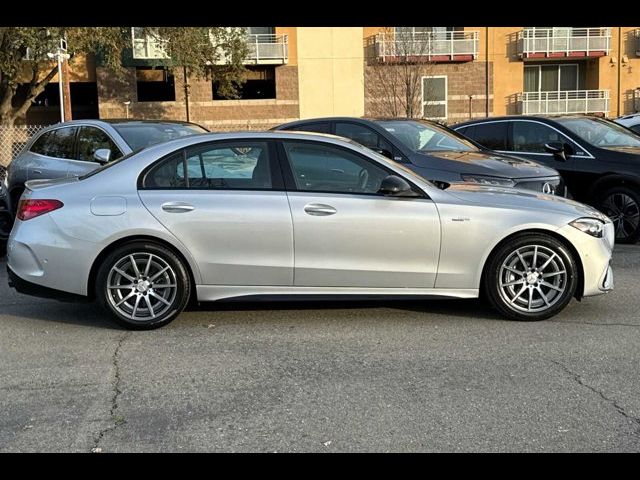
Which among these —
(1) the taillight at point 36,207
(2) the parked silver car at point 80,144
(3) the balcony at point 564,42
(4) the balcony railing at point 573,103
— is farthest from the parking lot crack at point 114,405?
(3) the balcony at point 564,42

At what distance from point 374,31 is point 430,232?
3441 centimetres

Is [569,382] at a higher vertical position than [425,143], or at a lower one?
lower

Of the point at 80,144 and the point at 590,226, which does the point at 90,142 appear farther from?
the point at 590,226

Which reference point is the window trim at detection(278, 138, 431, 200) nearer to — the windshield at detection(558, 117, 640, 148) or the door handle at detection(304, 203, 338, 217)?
the door handle at detection(304, 203, 338, 217)

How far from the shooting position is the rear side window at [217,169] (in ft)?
18.0

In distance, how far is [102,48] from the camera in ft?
105

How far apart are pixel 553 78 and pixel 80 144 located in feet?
121

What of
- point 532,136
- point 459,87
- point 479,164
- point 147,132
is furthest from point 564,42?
point 147,132

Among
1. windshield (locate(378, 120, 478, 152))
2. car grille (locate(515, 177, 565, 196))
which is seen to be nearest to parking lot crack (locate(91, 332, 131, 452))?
windshield (locate(378, 120, 478, 152))

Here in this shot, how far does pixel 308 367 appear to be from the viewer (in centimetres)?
457

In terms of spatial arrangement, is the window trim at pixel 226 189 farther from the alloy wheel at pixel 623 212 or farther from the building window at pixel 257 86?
the building window at pixel 257 86
